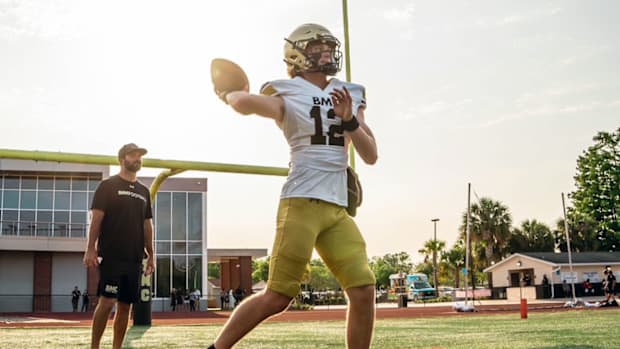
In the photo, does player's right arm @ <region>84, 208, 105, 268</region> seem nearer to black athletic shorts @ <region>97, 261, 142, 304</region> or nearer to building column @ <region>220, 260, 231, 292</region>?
black athletic shorts @ <region>97, 261, 142, 304</region>

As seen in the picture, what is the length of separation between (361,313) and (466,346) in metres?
4.20

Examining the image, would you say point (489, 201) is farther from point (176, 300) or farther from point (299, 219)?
point (299, 219)

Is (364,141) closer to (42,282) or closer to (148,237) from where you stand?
(148,237)

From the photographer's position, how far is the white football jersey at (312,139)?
3.98 meters

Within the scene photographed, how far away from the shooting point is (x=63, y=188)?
4141 cm

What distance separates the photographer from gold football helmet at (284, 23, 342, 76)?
4.12m

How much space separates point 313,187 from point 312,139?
0.28m

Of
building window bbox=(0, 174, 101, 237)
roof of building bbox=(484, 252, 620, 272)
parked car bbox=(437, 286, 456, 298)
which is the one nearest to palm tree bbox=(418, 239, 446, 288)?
parked car bbox=(437, 286, 456, 298)

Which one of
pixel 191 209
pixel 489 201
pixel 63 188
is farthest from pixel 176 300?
pixel 489 201

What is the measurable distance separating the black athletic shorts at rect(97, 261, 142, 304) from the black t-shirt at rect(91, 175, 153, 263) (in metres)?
0.06

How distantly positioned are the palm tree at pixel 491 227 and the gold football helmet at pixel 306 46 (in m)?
57.8

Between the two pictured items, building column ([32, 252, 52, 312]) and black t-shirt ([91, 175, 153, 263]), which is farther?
building column ([32, 252, 52, 312])

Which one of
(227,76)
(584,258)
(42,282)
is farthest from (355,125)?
(584,258)

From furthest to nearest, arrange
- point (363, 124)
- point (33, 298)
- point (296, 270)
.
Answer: point (33, 298), point (363, 124), point (296, 270)
